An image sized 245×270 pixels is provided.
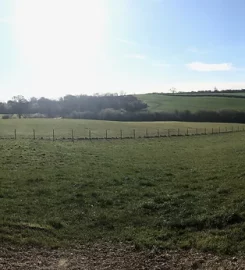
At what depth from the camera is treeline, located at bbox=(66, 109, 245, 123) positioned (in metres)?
110

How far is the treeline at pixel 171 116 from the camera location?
110 meters

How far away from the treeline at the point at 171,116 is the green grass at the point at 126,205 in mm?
86921

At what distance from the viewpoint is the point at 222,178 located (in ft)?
59.2

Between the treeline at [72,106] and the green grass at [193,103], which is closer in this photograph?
the treeline at [72,106]

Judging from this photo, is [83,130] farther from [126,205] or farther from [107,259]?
[107,259]

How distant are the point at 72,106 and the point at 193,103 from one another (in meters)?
42.5

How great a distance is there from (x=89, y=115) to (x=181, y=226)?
333 ft

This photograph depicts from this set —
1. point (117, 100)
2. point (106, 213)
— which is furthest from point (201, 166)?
point (117, 100)

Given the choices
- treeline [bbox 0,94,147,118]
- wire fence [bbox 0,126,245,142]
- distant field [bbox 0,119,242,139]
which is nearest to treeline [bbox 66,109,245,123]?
treeline [bbox 0,94,147,118]

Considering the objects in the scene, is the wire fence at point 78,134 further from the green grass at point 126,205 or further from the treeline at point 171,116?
the treeline at point 171,116

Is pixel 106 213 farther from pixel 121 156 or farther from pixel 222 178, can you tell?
pixel 121 156

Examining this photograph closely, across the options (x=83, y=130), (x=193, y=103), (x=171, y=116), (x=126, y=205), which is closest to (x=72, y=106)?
(x=171, y=116)

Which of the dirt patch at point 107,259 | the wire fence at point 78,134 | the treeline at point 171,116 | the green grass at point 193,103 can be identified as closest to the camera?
the dirt patch at point 107,259

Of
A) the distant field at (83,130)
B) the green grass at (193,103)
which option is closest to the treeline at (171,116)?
the green grass at (193,103)
